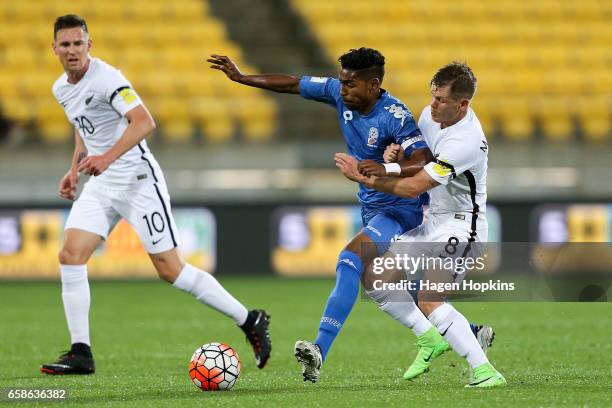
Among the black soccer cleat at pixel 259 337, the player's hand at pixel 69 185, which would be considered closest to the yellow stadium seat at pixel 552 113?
the black soccer cleat at pixel 259 337

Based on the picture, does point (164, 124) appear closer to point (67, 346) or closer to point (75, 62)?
point (67, 346)

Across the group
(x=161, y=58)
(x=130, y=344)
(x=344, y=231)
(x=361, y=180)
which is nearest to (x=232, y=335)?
(x=130, y=344)

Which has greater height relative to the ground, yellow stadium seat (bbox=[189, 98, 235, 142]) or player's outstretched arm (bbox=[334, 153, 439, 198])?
yellow stadium seat (bbox=[189, 98, 235, 142])

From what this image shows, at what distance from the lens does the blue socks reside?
6.09 m

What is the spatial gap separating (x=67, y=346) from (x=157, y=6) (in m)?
11.1

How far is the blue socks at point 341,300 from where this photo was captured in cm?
609

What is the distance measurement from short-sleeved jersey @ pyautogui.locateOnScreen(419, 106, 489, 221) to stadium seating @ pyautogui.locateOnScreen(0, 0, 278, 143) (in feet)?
32.1

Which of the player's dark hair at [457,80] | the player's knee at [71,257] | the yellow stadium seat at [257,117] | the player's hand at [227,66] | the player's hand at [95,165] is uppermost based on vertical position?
the yellow stadium seat at [257,117]

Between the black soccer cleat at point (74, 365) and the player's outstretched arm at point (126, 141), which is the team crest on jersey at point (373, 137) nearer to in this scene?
the player's outstretched arm at point (126, 141)

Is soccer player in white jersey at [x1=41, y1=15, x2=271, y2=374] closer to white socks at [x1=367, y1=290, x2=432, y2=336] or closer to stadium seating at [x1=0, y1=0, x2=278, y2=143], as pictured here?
white socks at [x1=367, y1=290, x2=432, y2=336]

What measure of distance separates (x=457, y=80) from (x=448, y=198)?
2.18ft

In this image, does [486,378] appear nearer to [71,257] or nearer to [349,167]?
[349,167]

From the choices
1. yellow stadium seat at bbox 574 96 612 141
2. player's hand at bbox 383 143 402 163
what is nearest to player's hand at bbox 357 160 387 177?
player's hand at bbox 383 143 402 163

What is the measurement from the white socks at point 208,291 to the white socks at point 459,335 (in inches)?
58.3
